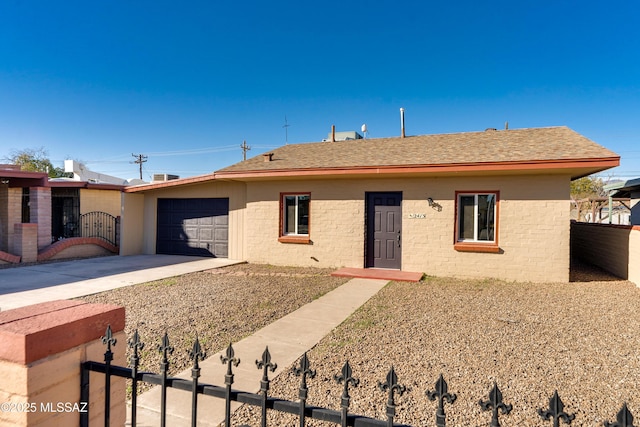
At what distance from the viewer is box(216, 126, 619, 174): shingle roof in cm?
934

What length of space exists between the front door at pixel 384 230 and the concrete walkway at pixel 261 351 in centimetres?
268

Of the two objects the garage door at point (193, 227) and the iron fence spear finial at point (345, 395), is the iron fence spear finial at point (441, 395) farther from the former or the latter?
the garage door at point (193, 227)

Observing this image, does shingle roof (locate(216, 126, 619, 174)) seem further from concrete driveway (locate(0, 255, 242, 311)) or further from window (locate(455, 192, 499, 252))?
concrete driveway (locate(0, 255, 242, 311))

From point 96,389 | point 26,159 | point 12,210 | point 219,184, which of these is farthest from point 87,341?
point 26,159

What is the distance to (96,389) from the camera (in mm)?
2113

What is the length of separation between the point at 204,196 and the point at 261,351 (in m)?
10.6

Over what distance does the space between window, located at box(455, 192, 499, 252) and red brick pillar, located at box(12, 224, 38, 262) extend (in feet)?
46.9

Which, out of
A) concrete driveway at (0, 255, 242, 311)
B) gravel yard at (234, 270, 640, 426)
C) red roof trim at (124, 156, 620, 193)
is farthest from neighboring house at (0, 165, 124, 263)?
gravel yard at (234, 270, 640, 426)

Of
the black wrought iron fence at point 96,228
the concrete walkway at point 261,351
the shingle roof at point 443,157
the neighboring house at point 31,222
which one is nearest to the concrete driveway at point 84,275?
the neighboring house at point 31,222

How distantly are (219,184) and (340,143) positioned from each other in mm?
5276

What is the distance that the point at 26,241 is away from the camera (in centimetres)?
1243

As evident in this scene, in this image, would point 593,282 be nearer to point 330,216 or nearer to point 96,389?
point 330,216

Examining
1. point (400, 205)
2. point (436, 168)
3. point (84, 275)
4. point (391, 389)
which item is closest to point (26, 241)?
point (84, 275)

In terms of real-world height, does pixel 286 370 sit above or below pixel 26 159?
below
